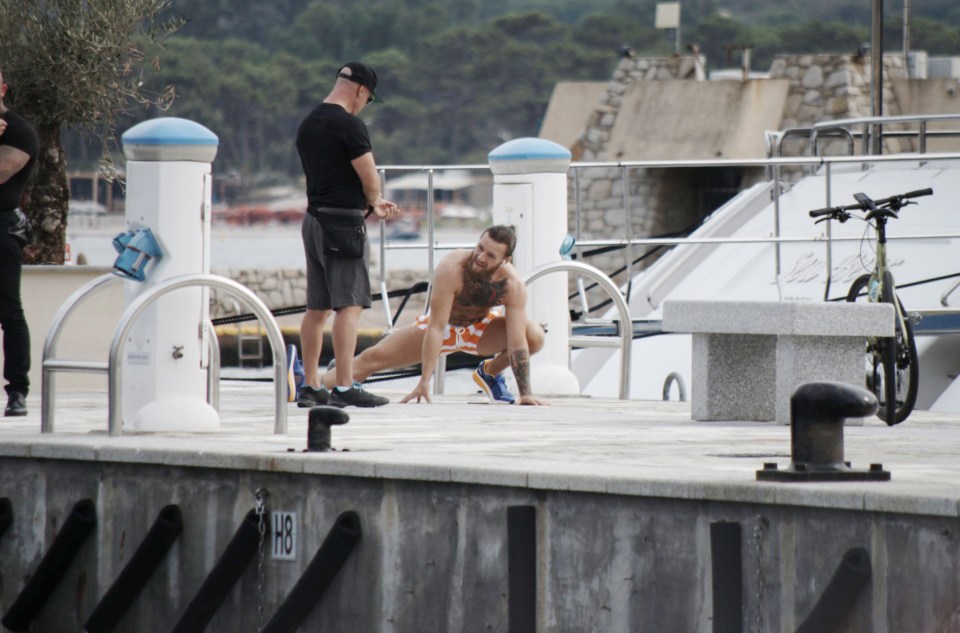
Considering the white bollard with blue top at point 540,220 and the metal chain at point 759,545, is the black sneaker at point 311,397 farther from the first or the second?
the metal chain at point 759,545

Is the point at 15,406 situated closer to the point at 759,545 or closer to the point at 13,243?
the point at 13,243

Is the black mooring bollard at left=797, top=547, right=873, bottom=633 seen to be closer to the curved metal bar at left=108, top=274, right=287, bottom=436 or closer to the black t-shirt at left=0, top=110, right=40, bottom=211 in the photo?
the curved metal bar at left=108, top=274, right=287, bottom=436

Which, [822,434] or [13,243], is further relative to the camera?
[13,243]

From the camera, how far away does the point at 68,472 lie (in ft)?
22.5

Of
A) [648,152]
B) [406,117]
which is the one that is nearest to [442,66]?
[406,117]

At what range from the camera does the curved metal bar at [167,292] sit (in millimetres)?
7156

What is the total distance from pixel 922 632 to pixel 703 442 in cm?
237

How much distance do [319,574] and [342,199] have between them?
3.09 m

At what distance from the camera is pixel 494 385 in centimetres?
1005

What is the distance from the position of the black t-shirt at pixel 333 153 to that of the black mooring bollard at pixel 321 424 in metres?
2.63

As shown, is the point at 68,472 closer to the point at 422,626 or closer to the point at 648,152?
the point at 422,626

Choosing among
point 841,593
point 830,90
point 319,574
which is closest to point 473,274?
point 319,574

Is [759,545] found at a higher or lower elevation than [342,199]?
lower

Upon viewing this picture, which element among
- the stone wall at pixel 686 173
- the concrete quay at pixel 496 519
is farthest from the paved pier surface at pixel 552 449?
the stone wall at pixel 686 173
